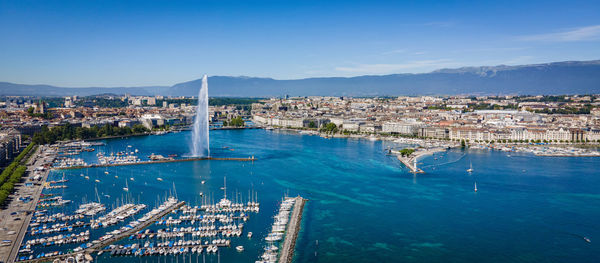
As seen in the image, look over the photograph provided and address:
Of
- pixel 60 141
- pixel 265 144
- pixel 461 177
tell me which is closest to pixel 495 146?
pixel 461 177

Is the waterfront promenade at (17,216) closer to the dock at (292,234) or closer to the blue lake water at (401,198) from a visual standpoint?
the blue lake water at (401,198)

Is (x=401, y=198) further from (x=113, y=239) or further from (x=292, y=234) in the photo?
(x=113, y=239)

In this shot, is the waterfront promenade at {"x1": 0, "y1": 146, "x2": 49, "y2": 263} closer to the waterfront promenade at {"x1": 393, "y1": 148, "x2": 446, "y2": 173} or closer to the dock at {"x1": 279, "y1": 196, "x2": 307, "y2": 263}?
the dock at {"x1": 279, "y1": 196, "x2": 307, "y2": 263}

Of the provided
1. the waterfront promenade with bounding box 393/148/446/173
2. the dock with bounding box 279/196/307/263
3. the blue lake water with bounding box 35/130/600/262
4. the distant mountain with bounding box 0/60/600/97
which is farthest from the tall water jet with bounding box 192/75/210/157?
the distant mountain with bounding box 0/60/600/97

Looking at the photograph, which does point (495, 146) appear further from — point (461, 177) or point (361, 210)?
point (361, 210)

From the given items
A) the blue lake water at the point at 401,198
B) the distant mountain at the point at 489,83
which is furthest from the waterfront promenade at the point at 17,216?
the distant mountain at the point at 489,83

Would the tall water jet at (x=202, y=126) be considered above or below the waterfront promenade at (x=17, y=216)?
above

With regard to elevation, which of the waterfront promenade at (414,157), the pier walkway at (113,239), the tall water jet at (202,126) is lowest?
the pier walkway at (113,239)
